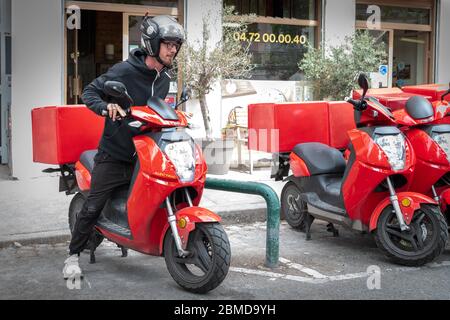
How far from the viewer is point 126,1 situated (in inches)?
400

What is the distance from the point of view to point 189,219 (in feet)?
14.4

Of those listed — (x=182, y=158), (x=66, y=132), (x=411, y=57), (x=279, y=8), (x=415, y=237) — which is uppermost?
(x=279, y=8)

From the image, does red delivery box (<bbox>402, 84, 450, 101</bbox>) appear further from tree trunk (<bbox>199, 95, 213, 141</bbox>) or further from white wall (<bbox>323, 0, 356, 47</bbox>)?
white wall (<bbox>323, 0, 356, 47</bbox>)

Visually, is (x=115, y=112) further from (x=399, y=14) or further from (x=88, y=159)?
(x=399, y=14)

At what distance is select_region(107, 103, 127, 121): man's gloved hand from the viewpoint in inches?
174

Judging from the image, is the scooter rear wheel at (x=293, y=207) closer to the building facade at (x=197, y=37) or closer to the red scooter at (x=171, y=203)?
the red scooter at (x=171, y=203)

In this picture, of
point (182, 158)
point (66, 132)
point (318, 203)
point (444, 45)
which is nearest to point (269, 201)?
point (318, 203)

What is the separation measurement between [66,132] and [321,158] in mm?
2390

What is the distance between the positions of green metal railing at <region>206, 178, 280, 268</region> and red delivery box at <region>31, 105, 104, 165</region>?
1.18m

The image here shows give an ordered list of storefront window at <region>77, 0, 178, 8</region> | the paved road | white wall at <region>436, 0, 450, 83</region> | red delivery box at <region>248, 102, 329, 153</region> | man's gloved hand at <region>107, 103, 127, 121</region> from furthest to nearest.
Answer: white wall at <region>436, 0, 450, 83</region>, storefront window at <region>77, 0, 178, 8</region>, red delivery box at <region>248, 102, 329, 153</region>, the paved road, man's gloved hand at <region>107, 103, 127, 121</region>

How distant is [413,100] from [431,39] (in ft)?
26.1

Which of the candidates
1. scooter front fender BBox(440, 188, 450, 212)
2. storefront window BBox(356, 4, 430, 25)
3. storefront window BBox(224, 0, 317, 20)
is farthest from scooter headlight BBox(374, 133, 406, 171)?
storefront window BBox(356, 4, 430, 25)

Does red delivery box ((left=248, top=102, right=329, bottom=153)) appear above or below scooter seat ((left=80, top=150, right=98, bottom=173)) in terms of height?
above

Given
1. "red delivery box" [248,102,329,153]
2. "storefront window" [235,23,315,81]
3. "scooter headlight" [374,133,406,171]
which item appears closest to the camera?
"scooter headlight" [374,133,406,171]
